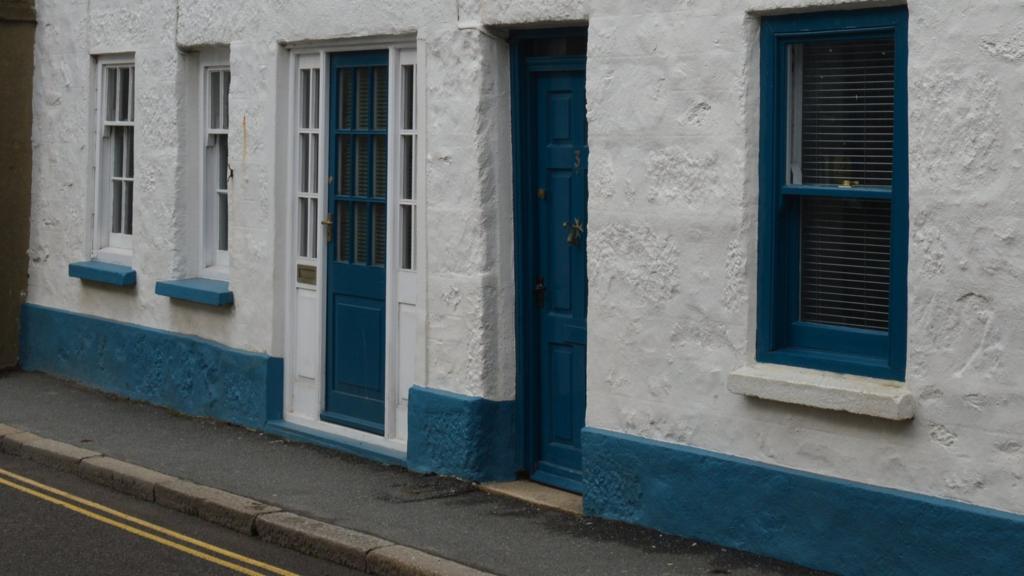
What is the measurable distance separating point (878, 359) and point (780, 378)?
0.49 metres

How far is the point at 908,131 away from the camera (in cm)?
736

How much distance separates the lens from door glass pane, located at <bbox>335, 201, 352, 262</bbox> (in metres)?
11.0

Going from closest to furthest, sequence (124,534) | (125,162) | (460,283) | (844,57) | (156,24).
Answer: (844,57) < (124,534) < (460,283) < (156,24) < (125,162)

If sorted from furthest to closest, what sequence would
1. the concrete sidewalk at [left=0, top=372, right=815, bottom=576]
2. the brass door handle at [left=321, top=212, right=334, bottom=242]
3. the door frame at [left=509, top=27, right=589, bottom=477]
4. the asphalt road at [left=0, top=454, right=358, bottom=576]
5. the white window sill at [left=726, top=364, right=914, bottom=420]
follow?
the brass door handle at [left=321, top=212, right=334, bottom=242] → the door frame at [left=509, top=27, right=589, bottom=477] → the asphalt road at [left=0, top=454, right=358, bottom=576] → the concrete sidewalk at [left=0, top=372, right=815, bottom=576] → the white window sill at [left=726, top=364, right=914, bottom=420]

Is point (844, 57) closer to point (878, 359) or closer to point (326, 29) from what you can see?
point (878, 359)

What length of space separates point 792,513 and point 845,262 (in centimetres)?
126

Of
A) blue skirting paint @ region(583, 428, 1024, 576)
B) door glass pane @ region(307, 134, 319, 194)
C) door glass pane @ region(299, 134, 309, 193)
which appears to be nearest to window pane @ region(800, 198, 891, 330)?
blue skirting paint @ region(583, 428, 1024, 576)

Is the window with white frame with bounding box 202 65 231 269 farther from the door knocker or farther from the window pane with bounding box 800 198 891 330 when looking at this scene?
the window pane with bounding box 800 198 891 330

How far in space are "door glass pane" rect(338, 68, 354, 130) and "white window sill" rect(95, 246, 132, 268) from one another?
328 centimetres

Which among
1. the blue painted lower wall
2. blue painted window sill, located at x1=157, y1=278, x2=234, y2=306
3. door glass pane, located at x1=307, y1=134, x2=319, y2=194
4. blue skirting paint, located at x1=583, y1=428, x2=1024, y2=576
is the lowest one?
blue skirting paint, located at x1=583, y1=428, x2=1024, y2=576

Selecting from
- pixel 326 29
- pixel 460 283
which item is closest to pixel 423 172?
pixel 460 283

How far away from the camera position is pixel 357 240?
11.0 meters

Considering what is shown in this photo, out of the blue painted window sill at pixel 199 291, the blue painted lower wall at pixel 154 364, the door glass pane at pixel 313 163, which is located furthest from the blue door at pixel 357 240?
the blue painted window sill at pixel 199 291

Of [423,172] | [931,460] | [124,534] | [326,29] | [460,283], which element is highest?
[326,29]
